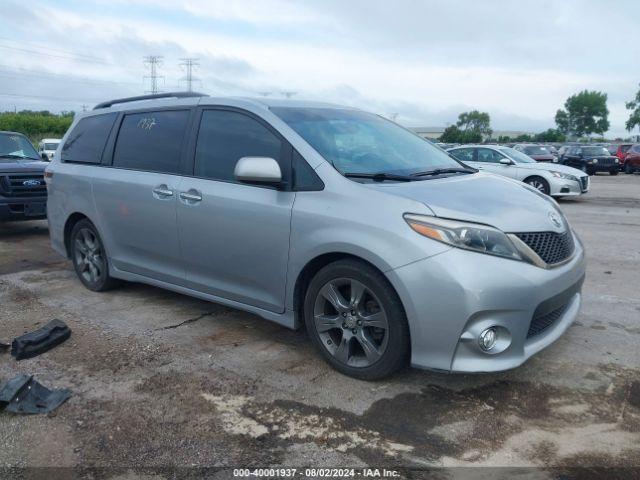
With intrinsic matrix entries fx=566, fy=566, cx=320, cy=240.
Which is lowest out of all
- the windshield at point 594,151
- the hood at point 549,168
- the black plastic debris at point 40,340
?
the black plastic debris at point 40,340

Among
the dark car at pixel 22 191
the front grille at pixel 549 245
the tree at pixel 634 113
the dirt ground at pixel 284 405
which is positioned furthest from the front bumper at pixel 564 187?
the tree at pixel 634 113

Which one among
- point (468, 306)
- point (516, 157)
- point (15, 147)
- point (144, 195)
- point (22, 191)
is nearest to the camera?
point (468, 306)

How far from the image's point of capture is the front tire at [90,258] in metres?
5.43

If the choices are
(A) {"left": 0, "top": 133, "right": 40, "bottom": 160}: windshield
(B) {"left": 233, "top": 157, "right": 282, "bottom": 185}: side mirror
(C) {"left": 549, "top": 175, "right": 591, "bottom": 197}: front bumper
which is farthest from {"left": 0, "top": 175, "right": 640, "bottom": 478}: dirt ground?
(C) {"left": 549, "top": 175, "right": 591, "bottom": 197}: front bumper

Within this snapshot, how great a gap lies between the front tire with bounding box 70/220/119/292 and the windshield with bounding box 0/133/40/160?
198 inches

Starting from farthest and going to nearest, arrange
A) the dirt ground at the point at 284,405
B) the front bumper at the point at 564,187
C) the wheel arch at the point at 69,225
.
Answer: the front bumper at the point at 564,187, the wheel arch at the point at 69,225, the dirt ground at the point at 284,405

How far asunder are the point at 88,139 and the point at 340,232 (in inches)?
133

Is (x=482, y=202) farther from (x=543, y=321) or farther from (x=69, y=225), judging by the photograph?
(x=69, y=225)

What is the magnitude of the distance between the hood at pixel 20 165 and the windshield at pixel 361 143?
20.3ft

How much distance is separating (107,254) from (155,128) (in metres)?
1.31

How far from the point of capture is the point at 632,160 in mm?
29094

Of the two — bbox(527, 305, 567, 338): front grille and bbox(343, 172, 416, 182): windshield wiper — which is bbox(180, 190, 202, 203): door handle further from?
bbox(527, 305, 567, 338): front grille

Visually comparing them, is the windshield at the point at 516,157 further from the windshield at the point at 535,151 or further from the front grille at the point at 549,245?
the front grille at the point at 549,245

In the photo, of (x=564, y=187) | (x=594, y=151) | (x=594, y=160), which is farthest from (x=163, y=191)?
(x=594, y=151)
